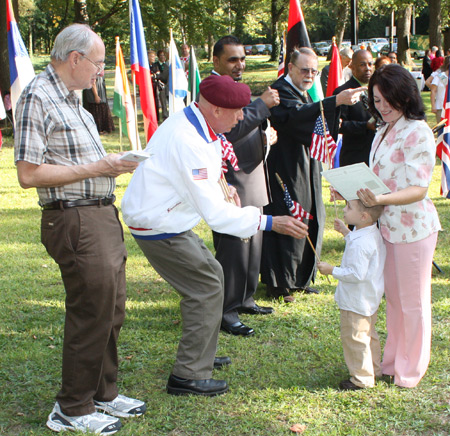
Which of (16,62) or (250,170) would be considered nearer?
(250,170)

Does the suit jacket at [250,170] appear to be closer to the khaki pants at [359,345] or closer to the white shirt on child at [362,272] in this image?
the white shirt on child at [362,272]

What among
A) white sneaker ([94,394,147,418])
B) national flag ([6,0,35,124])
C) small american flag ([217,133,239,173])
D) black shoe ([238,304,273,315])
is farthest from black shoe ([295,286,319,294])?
national flag ([6,0,35,124])

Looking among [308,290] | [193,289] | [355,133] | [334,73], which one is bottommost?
[308,290]

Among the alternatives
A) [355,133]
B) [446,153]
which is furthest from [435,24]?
[355,133]

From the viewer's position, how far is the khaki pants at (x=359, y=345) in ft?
12.2

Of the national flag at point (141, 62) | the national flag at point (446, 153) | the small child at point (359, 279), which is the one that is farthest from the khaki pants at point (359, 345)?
the national flag at point (141, 62)

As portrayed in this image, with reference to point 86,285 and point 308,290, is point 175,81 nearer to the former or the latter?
point 308,290

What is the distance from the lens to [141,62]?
33.2ft

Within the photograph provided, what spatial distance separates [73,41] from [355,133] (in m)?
3.60

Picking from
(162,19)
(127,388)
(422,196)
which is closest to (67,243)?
(127,388)

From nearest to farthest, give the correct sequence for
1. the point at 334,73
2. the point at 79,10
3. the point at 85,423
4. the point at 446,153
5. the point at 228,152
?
1. the point at 85,423
2. the point at 228,152
3. the point at 446,153
4. the point at 334,73
5. the point at 79,10

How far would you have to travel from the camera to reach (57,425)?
3.43m

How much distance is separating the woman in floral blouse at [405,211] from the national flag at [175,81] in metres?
8.27

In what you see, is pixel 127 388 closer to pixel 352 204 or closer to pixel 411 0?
pixel 352 204
